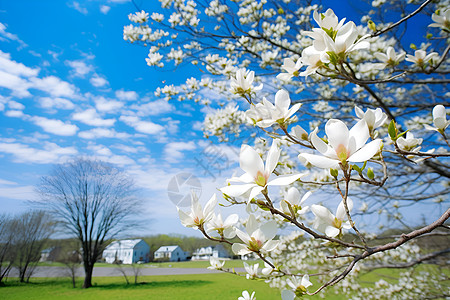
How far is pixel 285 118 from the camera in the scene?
2.28ft

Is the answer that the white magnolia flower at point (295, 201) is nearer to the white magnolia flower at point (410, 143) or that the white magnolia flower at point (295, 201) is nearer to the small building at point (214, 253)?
the white magnolia flower at point (410, 143)

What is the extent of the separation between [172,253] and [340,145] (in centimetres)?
1872

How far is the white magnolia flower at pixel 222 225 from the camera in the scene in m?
0.66

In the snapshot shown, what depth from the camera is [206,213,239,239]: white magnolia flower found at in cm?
66

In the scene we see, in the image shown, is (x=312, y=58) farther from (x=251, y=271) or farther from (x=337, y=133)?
(x=251, y=271)

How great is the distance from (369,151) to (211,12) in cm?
303

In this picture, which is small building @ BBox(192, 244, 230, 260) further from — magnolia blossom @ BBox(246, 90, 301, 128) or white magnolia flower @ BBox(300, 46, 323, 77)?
white magnolia flower @ BBox(300, 46, 323, 77)

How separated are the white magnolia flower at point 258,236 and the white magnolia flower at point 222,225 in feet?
0.22

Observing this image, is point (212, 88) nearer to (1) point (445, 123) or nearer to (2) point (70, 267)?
(1) point (445, 123)

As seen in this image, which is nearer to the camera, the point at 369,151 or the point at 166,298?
the point at 369,151

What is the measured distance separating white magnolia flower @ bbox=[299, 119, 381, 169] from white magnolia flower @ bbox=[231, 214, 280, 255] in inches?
7.8

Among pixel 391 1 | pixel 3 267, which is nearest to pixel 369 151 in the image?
pixel 391 1

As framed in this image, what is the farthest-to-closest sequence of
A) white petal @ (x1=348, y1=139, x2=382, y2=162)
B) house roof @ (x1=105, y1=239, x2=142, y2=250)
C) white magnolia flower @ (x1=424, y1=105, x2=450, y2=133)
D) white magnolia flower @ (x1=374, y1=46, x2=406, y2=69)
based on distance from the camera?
house roof @ (x1=105, y1=239, x2=142, y2=250) < white magnolia flower @ (x1=374, y1=46, x2=406, y2=69) < white magnolia flower @ (x1=424, y1=105, x2=450, y2=133) < white petal @ (x1=348, y1=139, x2=382, y2=162)

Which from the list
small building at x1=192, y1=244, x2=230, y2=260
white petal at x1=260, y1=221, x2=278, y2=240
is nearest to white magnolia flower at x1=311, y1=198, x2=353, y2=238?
white petal at x1=260, y1=221, x2=278, y2=240
